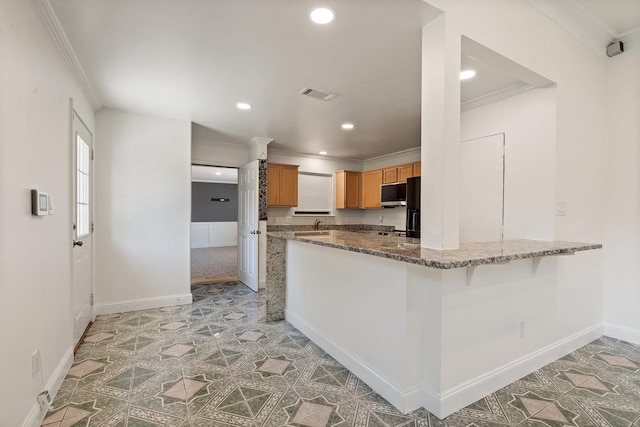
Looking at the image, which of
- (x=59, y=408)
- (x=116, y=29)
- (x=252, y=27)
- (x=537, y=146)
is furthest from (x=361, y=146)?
(x=59, y=408)

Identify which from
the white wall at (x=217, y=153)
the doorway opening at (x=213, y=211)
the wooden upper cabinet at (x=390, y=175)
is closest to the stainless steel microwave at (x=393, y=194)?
the wooden upper cabinet at (x=390, y=175)

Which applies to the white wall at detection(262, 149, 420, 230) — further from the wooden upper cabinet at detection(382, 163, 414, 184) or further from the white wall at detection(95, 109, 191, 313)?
the white wall at detection(95, 109, 191, 313)

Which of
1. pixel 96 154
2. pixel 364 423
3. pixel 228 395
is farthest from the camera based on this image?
pixel 96 154

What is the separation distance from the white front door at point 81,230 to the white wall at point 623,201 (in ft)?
16.1

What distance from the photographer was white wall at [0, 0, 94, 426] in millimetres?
1371

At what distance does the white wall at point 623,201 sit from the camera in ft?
9.09

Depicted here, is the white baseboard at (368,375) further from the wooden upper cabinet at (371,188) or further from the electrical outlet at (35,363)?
the wooden upper cabinet at (371,188)

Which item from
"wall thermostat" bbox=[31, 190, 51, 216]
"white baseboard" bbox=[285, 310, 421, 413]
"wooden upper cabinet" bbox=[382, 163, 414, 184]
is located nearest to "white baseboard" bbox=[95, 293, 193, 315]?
"white baseboard" bbox=[285, 310, 421, 413]

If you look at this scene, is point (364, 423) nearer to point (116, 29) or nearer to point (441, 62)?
point (441, 62)

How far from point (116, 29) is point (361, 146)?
4003 millimetres

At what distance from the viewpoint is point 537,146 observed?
8.44 feet

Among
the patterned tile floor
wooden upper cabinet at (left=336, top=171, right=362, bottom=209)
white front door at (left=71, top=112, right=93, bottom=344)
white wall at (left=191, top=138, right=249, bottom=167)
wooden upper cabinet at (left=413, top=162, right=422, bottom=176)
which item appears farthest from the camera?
wooden upper cabinet at (left=336, top=171, right=362, bottom=209)

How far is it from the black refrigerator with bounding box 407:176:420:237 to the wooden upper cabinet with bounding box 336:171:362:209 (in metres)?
1.62

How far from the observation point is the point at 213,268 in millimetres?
6512
